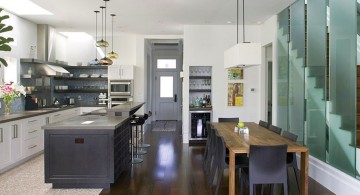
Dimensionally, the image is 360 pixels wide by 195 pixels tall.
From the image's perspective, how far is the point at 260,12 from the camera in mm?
6234

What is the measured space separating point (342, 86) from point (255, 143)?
57.8 inches

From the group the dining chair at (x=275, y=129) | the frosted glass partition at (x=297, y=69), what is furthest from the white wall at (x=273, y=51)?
the dining chair at (x=275, y=129)

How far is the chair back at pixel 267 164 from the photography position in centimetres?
331

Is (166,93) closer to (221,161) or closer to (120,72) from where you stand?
(120,72)

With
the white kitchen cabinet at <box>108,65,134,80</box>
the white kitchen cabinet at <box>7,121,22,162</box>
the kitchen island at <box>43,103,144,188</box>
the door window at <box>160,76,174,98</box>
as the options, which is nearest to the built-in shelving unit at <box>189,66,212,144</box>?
the white kitchen cabinet at <box>108,65,134,80</box>

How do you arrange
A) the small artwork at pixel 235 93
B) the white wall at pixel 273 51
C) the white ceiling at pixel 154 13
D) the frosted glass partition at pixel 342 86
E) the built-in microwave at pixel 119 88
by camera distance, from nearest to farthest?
the frosted glass partition at pixel 342 86
the white ceiling at pixel 154 13
the white wall at pixel 273 51
the small artwork at pixel 235 93
the built-in microwave at pixel 119 88

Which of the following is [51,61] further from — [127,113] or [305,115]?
[305,115]

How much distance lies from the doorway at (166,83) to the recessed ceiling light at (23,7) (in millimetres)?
6216

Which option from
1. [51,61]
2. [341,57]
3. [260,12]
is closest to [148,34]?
[51,61]

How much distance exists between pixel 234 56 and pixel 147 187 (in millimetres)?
2271

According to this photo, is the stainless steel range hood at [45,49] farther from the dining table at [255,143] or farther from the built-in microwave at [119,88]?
the dining table at [255,143]

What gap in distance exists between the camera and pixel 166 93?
12.5 m

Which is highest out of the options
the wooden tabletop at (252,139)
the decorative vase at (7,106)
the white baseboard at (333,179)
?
the decorative vase at (7,106)

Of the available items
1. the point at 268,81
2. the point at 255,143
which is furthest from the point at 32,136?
the point at 268,81
